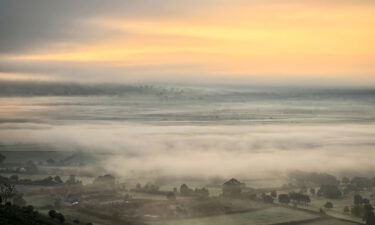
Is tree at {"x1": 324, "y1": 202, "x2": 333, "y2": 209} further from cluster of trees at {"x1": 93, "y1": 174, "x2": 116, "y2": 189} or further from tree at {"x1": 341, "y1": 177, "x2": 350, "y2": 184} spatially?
cluster of trees at {"x1": 93, "y1": 174, "x2": 116, "y2": 189}

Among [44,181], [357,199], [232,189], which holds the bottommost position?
[357,199]

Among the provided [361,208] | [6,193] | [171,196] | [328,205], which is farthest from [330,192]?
[6,193]

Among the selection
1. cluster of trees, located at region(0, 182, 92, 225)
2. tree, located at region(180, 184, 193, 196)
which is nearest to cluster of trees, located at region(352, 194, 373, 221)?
tree, located at region(180, 184, 193, 196)

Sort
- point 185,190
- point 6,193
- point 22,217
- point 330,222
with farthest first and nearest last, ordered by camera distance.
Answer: point 185,190 < point 330,222 < point 6,193 < point 22,217

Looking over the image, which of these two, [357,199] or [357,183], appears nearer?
[357,199]

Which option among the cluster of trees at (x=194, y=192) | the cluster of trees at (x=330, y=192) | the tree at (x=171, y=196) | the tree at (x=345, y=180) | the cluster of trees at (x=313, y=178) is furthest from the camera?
the tree at (x=345, y=180)

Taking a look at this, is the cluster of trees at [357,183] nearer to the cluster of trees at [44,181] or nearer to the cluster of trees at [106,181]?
the cluster of trees at [106,181]

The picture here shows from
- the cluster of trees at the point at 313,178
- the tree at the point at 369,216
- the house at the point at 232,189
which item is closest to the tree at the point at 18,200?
the house at the point at 232,189

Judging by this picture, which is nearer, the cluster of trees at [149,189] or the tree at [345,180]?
the cluster of trees at [149,189]

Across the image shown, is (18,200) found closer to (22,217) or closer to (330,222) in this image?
(22,217)
